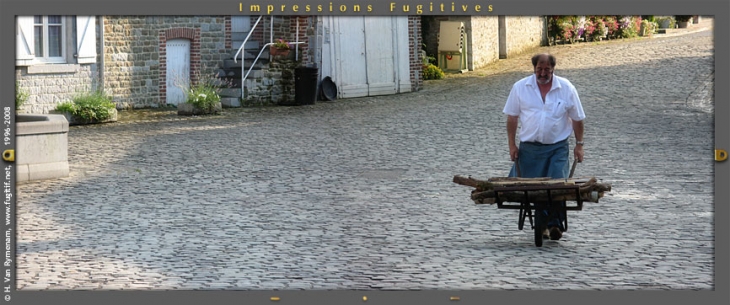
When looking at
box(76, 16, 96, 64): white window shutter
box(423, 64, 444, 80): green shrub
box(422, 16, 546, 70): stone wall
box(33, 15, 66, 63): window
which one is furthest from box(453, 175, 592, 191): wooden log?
box(423, 64, 444, 80): green shrub

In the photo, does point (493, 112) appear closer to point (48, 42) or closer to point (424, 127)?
point (424, 127)

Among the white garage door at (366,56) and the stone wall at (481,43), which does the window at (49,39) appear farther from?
the stone wall at (481,43)

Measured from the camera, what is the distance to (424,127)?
21078 millimetres

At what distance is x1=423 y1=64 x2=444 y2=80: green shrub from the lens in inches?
1180

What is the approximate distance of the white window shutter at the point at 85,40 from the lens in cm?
2261

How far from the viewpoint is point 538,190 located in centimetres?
963

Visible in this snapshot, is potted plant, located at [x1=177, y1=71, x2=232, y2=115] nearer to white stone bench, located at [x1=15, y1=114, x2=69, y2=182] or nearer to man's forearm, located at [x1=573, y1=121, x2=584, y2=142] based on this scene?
white stone bench, located at [x1=15, y1=114, x2=69, y2=182]

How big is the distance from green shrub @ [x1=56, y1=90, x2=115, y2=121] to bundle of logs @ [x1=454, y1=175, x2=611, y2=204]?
13.4 m

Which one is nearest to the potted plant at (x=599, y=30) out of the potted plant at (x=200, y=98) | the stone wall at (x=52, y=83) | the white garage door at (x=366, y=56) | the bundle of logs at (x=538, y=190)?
the white garage door at (x=366, y=56)

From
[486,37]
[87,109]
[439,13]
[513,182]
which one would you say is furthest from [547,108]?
[486,37]

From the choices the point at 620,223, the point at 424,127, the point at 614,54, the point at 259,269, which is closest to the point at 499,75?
the point at 614,54

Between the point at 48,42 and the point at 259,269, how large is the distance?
14.1m

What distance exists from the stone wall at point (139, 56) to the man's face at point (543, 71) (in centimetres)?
1441

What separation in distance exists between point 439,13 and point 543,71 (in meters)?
2.56
